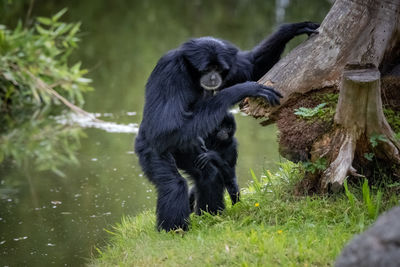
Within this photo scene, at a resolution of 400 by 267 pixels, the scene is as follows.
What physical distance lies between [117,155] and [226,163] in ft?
12.6

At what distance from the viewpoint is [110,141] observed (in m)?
9.48

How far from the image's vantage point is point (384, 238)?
2.61 metres

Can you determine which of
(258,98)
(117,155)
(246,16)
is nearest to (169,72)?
(258,98)

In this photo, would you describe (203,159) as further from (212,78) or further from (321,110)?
(321,110)

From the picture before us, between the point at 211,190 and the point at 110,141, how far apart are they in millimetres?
4585

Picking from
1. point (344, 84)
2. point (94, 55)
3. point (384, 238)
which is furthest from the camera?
point (94, 55)

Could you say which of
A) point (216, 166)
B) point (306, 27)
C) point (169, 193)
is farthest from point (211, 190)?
point (306, 27)

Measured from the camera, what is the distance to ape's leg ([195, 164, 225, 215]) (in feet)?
17.0

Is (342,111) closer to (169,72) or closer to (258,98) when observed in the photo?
(258,98)

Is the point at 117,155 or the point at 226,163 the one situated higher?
the point at 226,163

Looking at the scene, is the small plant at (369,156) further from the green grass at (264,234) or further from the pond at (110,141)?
the pond at (110,141)

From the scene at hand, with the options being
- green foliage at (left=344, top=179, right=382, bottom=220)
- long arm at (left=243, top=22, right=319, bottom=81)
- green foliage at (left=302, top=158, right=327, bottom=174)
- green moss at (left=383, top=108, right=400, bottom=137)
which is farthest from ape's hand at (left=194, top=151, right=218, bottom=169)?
green moss at (left=383, top=108, right=400, bottom=137)

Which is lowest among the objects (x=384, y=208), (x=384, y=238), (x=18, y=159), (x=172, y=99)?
(x=18, y=159)

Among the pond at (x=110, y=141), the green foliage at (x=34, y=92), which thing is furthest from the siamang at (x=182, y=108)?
the green foliage at (x=34, y=92)
